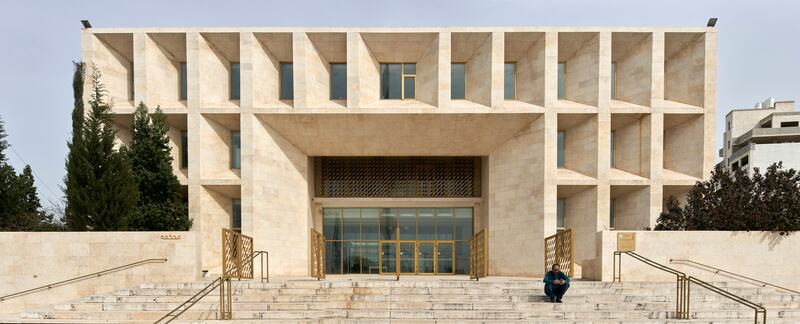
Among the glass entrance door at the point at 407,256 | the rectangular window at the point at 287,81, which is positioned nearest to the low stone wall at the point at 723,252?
the glass entrance door at the point at 407,256

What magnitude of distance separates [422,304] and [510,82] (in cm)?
1214

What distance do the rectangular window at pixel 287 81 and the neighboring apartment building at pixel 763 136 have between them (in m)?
42.7

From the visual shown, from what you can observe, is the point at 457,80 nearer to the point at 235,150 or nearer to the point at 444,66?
the point at 444,66

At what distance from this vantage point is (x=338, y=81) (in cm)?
1805

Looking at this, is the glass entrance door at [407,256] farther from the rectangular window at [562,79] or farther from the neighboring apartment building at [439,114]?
the rectangular window at [562,79]

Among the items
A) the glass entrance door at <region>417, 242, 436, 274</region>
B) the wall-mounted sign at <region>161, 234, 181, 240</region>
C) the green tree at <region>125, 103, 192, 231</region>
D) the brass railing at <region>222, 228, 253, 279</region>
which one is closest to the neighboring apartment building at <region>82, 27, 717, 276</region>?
the green tree at <region>125, 103, 192, 231</region>

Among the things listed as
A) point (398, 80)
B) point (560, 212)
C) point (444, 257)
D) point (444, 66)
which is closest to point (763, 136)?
point (560, 212)

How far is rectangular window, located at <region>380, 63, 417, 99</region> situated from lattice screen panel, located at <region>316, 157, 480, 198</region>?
10.8ft

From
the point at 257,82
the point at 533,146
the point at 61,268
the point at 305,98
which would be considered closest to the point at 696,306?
the point at 533,146

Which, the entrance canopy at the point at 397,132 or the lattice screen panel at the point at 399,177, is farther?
the lattice screen panel at the point at 399,177

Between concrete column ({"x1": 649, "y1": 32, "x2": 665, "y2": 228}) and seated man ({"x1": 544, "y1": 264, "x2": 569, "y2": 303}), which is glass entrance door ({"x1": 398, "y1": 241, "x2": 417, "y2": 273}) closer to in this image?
seated man ({"x1": 544, "y1": 264, "x2": 569, "y2": 303})

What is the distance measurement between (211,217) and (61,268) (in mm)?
5397

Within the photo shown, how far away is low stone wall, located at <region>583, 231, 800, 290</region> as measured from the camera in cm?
1134

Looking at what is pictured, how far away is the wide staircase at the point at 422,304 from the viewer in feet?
28.5
